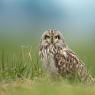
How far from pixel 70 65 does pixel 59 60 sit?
29 centimetres

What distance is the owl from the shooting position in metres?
12.7

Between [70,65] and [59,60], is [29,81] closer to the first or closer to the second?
[59,60]

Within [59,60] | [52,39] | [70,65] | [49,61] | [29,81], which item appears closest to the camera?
[29,81]

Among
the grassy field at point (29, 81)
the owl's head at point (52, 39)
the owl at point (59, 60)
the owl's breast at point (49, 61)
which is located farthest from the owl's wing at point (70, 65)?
the grassy field at point (29, 81)

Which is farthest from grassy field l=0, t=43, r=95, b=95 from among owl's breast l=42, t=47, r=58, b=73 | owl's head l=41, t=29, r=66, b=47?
owl's head l=41, t=29, r=66, b=47

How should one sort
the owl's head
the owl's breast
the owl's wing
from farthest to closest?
the owl's head < the owl's wing < the owl's breast

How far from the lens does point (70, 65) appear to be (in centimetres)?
1305

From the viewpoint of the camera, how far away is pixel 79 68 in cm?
1305

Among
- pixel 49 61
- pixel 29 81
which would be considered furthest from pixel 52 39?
pixel 29 81

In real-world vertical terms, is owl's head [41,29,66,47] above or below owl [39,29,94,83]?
above

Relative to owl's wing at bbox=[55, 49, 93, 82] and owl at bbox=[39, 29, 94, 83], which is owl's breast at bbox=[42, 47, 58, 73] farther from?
owl's wing at bbox=[55, 49, 93, 82]

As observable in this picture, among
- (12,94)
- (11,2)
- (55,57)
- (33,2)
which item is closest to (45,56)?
(55,57)

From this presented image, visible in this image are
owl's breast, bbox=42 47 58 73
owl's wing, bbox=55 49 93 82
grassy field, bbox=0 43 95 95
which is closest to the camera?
grassy field, bbox=0 43 95 95

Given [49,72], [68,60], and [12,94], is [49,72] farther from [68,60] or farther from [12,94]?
[12,94]
